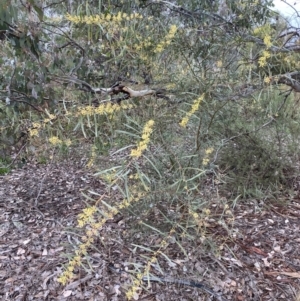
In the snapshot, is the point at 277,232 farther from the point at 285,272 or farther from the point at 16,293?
the point at 16,293

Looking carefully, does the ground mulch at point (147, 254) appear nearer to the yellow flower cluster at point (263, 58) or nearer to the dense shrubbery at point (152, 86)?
the dense shrubbery at point (152, 86)

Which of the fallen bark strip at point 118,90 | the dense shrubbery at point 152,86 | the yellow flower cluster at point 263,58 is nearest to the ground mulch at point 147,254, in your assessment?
the dense shrubbery at point 152,86

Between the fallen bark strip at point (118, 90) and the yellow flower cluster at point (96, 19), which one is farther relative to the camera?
the fallen bark strip at point (118, 90)

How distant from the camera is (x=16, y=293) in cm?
173

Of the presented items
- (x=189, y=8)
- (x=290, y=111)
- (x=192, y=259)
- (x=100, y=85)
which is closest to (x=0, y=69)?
(x=100, y=85)

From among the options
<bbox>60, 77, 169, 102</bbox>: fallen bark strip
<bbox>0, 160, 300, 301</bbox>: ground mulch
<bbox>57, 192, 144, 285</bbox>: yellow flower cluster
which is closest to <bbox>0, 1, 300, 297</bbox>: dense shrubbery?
<bbox>60, 77, 169, 102</bbox>: fallen bark strip

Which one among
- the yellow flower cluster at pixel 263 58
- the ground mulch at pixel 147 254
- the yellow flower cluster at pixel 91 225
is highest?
the yellow flower cluster at pixel 263 58

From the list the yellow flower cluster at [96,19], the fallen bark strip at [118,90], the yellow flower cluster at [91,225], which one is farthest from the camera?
the fallen bark strip at [118,90]

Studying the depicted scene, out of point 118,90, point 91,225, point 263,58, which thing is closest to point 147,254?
point 91,225

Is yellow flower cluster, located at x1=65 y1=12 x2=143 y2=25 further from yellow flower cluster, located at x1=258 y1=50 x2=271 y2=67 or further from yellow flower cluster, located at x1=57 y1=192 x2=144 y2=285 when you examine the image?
yellow flower cluster, located at x1=57 y1=192 x2=144 y2=285

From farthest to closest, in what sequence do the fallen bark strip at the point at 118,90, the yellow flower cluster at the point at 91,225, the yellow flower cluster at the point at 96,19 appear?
the fallen bark strip at the point at 118,90 → the yellow flower cluster at the point at 96,19 → the yellow flower cluster at the point at 91,225

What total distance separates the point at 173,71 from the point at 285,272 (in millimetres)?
1208

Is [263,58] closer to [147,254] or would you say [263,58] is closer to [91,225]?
[91,225]

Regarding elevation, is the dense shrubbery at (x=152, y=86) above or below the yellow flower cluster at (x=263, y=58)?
below
